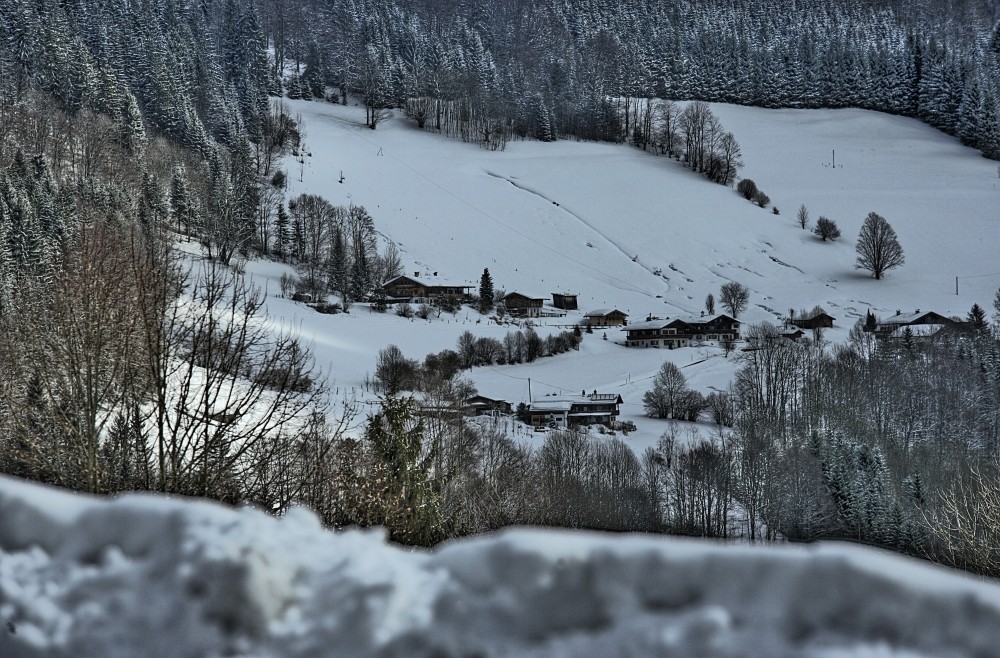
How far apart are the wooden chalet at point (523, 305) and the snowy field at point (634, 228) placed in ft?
7.10

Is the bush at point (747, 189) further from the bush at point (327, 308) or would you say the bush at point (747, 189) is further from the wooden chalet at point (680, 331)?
the bush at point (327, 308)

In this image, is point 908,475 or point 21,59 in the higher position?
point 21,59

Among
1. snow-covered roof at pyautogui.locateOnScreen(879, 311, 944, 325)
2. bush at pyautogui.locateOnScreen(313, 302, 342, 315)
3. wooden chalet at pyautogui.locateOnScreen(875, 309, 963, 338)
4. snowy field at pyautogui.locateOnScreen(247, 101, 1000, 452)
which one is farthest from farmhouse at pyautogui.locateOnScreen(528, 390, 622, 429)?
snow-covered roof at pyautogui.locateOnScreen(879, 311, 944, 325)

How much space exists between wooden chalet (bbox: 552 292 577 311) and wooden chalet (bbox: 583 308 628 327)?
1.99 meters

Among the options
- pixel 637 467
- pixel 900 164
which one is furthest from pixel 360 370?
pixel 900 164

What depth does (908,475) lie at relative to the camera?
33906 mm

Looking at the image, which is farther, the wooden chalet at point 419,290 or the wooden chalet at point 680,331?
the wooden chalet at point 419,290

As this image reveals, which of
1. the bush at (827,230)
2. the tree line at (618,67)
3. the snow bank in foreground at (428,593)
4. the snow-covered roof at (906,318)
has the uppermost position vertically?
the tree line at (618,67)

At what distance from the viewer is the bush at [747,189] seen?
92.9 metres

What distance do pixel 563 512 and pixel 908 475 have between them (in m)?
15.9

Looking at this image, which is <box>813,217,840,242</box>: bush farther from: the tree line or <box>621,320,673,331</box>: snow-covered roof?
the tree line

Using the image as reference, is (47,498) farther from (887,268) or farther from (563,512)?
(887,268)

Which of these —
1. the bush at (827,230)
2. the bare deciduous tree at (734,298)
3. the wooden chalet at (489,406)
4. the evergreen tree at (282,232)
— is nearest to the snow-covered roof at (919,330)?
the bare deciduous tree at (734,298)

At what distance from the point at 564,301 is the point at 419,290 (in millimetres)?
12414
